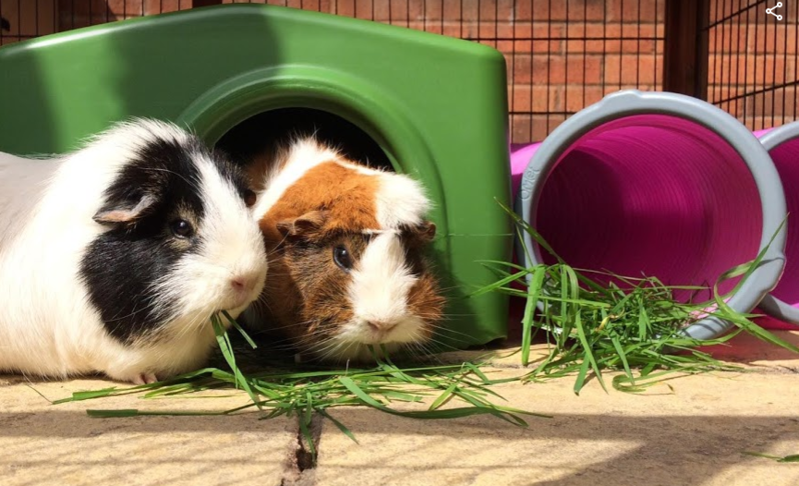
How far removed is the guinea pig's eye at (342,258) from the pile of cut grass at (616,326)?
1.25 ft

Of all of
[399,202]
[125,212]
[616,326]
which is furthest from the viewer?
[616,326]

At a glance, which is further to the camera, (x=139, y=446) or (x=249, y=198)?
(x=249, y=198)

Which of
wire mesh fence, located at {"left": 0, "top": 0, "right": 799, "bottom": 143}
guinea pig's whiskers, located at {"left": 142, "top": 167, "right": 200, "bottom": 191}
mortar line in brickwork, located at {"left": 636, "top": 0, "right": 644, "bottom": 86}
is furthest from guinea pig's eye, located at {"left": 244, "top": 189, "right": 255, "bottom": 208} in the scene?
mortar line in brickwork, located at {"left": 636, "top": 0, "right": 644, "bottom": 86}

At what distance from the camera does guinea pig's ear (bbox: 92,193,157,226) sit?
5.20ft

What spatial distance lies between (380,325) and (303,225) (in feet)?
0.89

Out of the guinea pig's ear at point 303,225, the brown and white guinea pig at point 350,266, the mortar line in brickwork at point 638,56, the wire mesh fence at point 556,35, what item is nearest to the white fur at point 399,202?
the brown and white guinea pig at point 350,266

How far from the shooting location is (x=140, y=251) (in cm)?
162

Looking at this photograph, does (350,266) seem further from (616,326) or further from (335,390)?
(616,326)

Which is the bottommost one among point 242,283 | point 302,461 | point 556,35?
point 302,461

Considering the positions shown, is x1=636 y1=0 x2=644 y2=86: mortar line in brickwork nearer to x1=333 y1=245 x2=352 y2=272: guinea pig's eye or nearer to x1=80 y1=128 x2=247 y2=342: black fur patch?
x1=333 y1=245 x2=352 y2=272: guinea pig's eye

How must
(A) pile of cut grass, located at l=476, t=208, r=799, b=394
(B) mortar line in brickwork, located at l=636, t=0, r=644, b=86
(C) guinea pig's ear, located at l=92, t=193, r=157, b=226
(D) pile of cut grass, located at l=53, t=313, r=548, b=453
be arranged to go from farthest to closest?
(B) mortar line in brickwork, located at l=636, t=0, r=644, b=86
(A) pile of cut grass, located at l=476, t=208, r=799, b=394
(C) guinea pig's ear, located at l=92, t=193, r=157, b=226
(D) pile of cut grass, located at l=53, t=313, r=548, b=453

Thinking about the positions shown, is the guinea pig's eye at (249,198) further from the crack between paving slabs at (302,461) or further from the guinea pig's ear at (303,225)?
the crack between paving slabs at (302,461)

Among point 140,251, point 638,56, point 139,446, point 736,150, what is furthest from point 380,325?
point 638,56

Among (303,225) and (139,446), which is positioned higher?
(303,225)
